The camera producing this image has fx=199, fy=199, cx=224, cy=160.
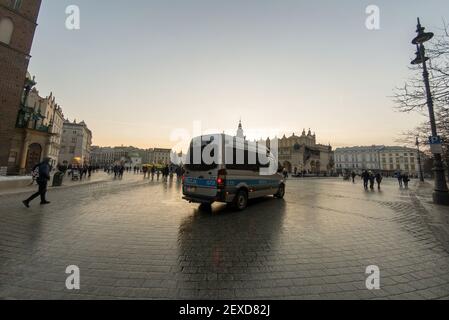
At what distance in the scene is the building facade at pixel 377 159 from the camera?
99250 mm

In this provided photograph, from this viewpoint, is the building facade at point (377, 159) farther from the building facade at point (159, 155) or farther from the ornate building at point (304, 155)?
the building facade at point (159, 155)

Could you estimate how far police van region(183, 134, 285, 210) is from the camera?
276 inches

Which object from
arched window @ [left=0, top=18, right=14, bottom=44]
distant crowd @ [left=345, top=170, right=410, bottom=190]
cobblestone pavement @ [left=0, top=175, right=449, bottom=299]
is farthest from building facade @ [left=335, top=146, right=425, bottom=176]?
arched window @ [left=0, top=18, right=14, bottom=44]

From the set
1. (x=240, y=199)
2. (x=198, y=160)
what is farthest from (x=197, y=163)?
(x=240, y=199)

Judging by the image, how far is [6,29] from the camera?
19844mm

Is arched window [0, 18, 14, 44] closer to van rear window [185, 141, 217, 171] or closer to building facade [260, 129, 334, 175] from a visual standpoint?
van rear window [185, 141, 217, 171]

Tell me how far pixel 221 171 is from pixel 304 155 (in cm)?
6105

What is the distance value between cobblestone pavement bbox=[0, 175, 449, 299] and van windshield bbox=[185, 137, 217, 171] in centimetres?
193

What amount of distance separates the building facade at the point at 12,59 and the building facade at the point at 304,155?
56331 millimetres

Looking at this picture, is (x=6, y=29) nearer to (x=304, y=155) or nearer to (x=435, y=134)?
(x=435, y=134)

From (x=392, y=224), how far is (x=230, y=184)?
5.12m

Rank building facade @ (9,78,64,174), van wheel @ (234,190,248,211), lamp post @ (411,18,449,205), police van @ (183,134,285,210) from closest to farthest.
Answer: police van @ (183,134,285,210), van wheel @ (234,190,248,211), lamp post @ (411,18,449,205), building facade @ (9,78,64,174)

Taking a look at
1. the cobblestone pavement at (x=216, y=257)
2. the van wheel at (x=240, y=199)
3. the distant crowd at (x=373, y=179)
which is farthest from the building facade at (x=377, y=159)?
the cobblestone pavement at (x=216, y=257)
